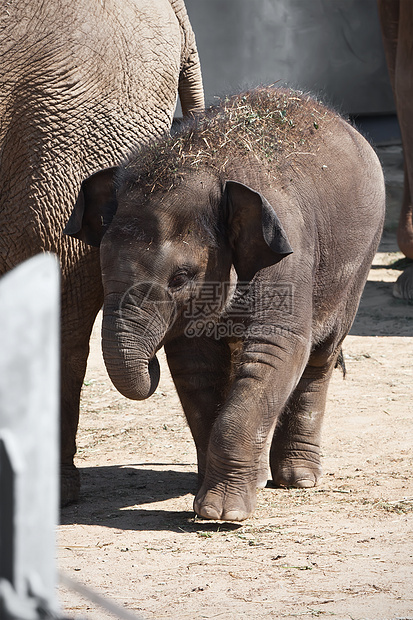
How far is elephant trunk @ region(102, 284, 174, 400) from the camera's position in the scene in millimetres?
3514

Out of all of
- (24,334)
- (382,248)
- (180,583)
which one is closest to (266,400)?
(180,583)

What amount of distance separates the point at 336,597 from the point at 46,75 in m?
2.25

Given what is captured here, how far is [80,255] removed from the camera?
4.07 meters

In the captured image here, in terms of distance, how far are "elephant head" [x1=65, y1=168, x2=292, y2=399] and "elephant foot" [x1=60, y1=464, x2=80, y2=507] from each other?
779 mm

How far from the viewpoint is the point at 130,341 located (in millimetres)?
3527

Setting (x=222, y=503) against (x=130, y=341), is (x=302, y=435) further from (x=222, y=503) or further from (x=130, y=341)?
(x=130, y=341)

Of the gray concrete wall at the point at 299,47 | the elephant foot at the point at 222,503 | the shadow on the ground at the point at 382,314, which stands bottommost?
the shadow on the ground at the point at 382,314

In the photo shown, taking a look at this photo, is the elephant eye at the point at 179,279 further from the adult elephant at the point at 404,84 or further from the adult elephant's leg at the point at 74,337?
the adult elephant at the point at 404,84

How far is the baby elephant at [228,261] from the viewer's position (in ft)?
11.7

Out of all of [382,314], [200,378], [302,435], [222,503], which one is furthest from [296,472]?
[382,314]

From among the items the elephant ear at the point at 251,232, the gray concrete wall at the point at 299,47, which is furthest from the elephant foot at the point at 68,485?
the gray concrete wall at the point at 299,47

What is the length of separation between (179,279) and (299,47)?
1015 centimetres

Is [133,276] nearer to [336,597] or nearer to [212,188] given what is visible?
[212,188]

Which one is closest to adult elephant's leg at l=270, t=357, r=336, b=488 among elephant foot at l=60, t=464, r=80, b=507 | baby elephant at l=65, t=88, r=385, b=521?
baby elephant at l=65, t=88, r=385, b=521
